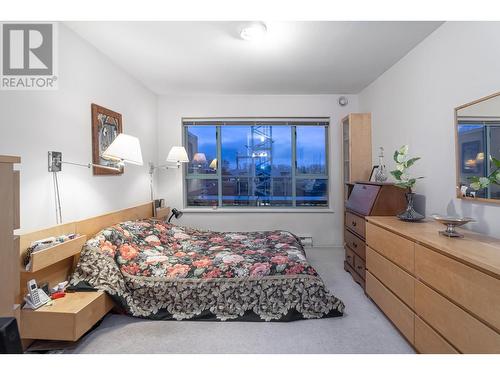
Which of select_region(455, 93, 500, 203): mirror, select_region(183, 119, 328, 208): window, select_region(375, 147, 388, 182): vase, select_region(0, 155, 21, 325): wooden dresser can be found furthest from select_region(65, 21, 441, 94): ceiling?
select_region(0, 155, 21, 325): wooden dresser

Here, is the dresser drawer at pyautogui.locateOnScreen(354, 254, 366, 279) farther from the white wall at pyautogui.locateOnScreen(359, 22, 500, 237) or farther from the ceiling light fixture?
the ceiling light fixture

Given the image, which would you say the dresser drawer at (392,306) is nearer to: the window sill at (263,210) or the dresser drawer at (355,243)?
the dresser drawer at (355,243)

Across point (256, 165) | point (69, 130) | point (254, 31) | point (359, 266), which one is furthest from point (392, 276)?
point (69, 130)

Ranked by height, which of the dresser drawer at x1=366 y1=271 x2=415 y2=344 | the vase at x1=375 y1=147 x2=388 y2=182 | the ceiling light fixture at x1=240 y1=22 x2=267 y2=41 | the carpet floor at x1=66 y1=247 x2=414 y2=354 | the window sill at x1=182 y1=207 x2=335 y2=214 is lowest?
the carpet floor at x1=66 y1=247 x2=414 y2=354

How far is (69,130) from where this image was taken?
7.34 ft

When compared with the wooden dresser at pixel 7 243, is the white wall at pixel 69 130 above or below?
above

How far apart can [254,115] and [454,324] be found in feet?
11.8

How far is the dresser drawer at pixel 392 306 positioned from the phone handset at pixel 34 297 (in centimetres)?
259

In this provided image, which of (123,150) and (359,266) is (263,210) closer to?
(359,266)

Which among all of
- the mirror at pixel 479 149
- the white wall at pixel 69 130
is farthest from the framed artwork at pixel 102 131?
the mirror at pixel 479 149

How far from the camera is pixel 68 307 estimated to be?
1.72 metres

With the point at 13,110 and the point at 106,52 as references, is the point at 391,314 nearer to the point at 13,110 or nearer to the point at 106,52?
the point at 13,110

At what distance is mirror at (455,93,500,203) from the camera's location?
5.42ft

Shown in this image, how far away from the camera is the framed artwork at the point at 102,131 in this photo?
2.56m
